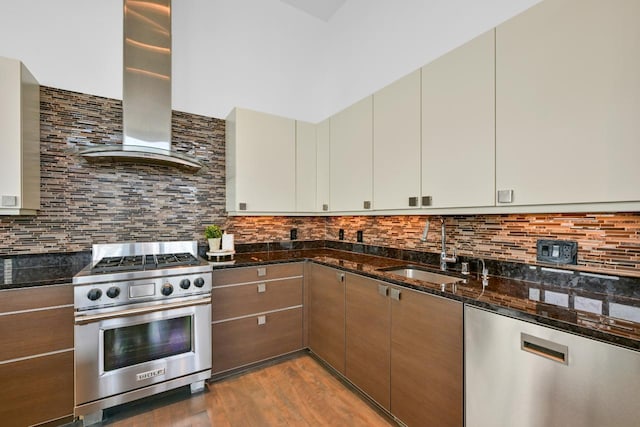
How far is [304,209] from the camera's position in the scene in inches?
112

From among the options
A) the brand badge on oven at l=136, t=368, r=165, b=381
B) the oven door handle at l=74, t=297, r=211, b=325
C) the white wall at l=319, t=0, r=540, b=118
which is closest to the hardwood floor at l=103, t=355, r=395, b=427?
the brand badge on oven at l=136, t=368, r=165, b=381

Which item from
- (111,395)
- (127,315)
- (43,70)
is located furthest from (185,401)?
(43,70)

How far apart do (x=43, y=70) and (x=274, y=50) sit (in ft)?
6.80

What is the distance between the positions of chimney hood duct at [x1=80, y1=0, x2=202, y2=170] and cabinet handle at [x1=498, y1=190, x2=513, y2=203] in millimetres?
2199

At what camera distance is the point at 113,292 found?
1.71m

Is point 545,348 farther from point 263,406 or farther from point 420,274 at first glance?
point 263,406

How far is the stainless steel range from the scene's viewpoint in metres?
1.66

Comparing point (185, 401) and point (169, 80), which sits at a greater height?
point (169, 80)

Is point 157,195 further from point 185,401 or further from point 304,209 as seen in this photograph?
point 185,401

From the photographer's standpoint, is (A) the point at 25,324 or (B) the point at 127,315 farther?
(B) the point at 127,315

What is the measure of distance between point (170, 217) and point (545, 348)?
273 centimetres

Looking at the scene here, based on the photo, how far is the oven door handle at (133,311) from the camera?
1.65 metres

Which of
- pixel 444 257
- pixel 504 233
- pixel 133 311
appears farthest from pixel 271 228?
pixel 504 233

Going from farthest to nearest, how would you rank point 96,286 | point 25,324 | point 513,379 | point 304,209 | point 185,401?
point 304,209 → point 185,401 → point 96,286 → point 25,324 → point 513,379
